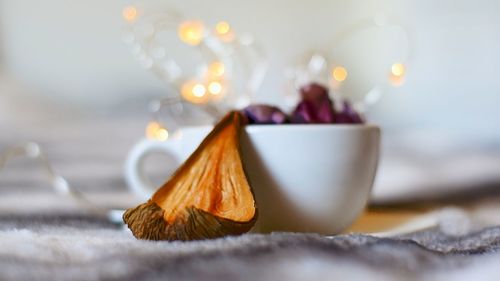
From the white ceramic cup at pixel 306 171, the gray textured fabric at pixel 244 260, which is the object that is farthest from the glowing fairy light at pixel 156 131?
the gray textured fabric at pixel 244 260

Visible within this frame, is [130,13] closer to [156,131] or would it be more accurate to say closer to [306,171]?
[156,131]

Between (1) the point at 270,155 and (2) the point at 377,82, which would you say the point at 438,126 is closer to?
(2) the point at 377,82

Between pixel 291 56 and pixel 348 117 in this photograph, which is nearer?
pixel 348 117

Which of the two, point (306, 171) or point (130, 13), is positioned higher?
point (130, 13)

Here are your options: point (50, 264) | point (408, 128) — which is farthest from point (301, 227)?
point (408, 128)

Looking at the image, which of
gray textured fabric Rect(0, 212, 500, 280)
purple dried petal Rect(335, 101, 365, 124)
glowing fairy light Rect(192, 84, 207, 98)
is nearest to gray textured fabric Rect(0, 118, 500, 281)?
gray textured fabric Rect(0, 212, 500, 280)

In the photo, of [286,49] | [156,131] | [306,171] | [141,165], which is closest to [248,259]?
[306,171]
